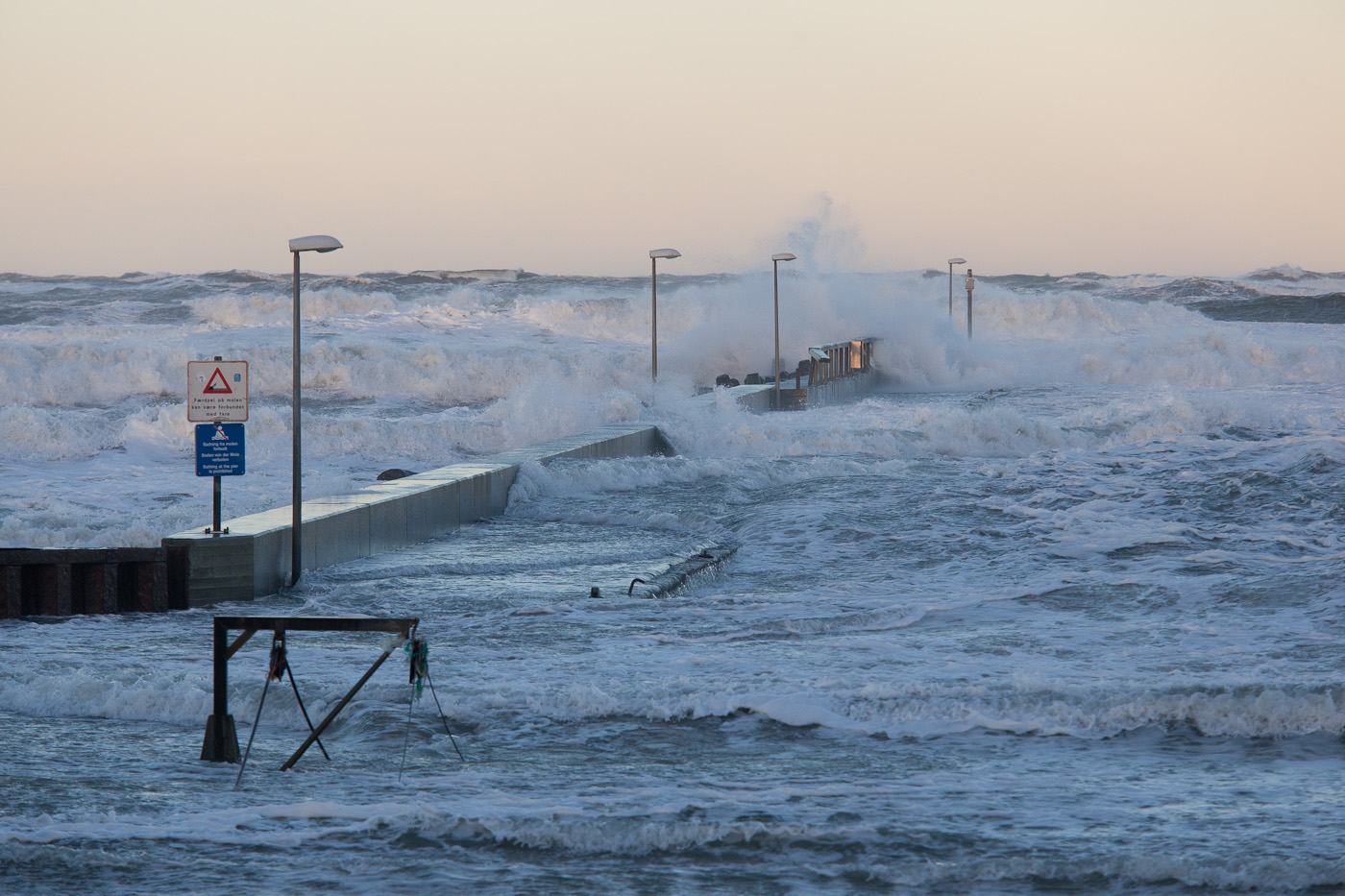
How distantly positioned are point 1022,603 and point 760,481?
8.87 m

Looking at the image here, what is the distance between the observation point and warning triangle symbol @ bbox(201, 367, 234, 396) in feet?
35.6

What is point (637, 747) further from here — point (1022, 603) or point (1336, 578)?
point (1336, 578)

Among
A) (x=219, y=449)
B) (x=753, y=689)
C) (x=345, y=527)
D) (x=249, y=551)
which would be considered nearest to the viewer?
(x=753, y=689)

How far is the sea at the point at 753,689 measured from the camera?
16.9 ft

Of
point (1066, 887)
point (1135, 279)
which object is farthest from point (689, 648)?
point (1135, 279)

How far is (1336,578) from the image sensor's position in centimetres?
1116

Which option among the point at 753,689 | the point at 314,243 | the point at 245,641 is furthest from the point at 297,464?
the point at 245,641

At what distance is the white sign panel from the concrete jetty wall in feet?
3.24

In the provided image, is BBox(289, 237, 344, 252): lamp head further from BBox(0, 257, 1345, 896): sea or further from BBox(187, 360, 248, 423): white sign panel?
BBox(0, 257, 1345, 896): sea

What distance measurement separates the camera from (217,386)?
35.8 ft

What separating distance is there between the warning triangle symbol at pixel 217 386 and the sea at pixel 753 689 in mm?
1807

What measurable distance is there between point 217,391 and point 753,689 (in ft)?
18.7

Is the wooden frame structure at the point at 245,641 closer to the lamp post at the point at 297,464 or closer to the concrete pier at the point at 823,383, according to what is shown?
the lamp post at the point at 297,464

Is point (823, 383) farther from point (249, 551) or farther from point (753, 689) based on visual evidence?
point (753, 689)
